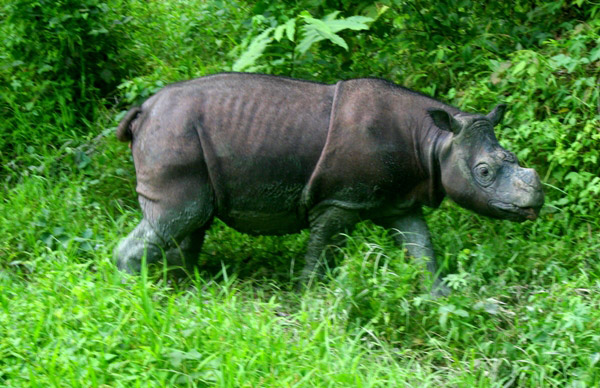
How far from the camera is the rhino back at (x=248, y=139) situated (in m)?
5.70

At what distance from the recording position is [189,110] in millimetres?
5734

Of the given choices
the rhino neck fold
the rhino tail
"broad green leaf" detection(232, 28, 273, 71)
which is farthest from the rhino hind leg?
the rhino neck fold

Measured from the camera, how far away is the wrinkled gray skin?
5602mm

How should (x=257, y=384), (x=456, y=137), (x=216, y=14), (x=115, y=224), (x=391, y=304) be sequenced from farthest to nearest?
(x=216, y=14) < (x=115, y=224) < (x=456, y=137) < (x=391, y=304) < (x=257, y=384)

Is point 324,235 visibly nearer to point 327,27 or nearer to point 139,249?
point 139,249

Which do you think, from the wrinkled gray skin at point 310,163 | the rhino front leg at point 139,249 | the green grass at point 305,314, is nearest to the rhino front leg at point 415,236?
the wrinkled gray skin at point 310,163

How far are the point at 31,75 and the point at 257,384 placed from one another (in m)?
4.73

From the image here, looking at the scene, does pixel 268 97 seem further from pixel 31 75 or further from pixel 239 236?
pixel 31 75

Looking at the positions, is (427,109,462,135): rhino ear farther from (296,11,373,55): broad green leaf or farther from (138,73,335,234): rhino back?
(296,11,373,55): broad green leaf

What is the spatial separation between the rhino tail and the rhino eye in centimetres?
235

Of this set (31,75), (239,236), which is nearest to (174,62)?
(31,75)

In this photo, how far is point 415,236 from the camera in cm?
588

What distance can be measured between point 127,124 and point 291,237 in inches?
64.4

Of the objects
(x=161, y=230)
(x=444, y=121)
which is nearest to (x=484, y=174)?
(x=444, y=121)
